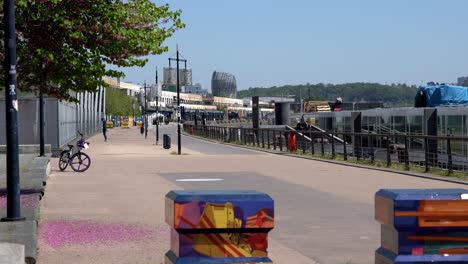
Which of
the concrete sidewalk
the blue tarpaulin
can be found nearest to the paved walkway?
the concrete sidewalk

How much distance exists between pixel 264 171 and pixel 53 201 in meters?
11.2

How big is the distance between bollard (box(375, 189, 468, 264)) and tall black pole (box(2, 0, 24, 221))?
→ 6.90 meters

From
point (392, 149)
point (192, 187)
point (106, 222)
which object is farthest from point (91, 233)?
point (392, 149)

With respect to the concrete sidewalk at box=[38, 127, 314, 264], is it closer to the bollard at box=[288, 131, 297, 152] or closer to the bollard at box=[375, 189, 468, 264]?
the bollard at box=[375, 189, 468, 264]

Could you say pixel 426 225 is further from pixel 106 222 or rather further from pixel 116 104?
pixel 116 104

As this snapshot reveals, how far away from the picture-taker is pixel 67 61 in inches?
613

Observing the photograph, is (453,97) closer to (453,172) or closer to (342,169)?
(342,169)

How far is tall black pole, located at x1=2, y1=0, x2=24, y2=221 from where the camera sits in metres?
12.0

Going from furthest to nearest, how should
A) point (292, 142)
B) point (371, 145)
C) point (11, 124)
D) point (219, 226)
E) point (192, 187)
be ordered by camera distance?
point (292, 142)
point (371, 145)
point (192, 187)
point (11, 124)
point (219, 226)

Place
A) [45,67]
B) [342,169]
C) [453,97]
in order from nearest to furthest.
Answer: [45,67] → [342,169] → [453,97]

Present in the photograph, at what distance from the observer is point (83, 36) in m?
15.0

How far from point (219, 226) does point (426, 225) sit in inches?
60.1

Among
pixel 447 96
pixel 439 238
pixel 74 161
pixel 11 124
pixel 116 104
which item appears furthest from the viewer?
pixel 116 104

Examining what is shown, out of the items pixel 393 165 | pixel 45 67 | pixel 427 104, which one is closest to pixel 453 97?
pixel 427 104
